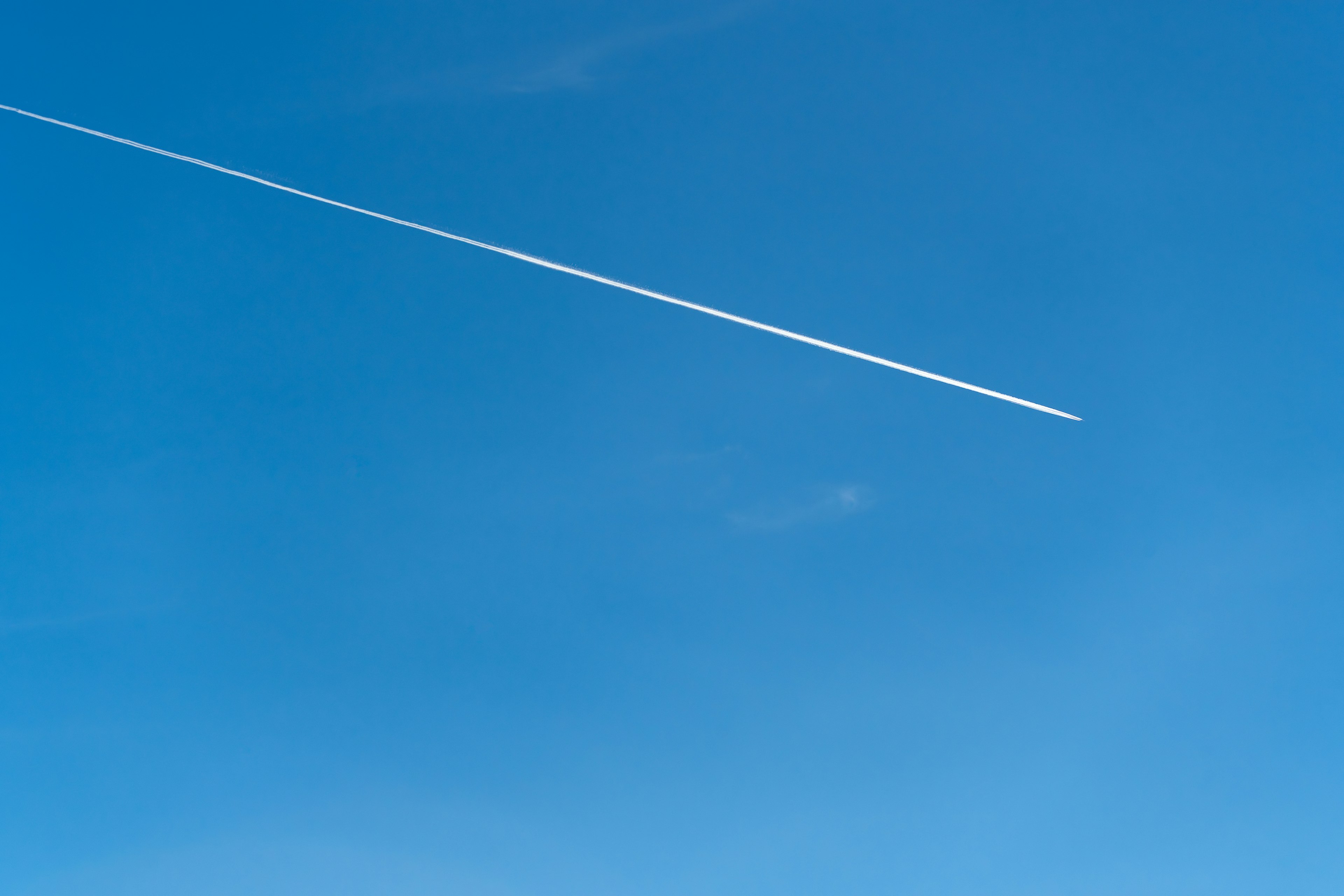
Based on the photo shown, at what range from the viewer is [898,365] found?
82.5m

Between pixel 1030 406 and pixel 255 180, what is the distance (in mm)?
46564

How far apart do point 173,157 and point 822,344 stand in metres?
38.6

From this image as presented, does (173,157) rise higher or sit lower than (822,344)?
higher

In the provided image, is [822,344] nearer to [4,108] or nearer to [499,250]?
[499,250]

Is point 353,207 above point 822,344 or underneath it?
above

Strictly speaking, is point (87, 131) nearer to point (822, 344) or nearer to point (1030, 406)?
point (822, 344)

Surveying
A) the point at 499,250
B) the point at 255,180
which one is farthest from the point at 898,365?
the point at 255,180

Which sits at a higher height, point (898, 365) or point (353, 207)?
point (353, 207)

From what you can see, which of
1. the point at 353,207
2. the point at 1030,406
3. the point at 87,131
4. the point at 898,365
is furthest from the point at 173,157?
the point at 1030,406

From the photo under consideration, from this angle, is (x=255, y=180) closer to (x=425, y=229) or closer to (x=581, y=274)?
(x=425, y=229)

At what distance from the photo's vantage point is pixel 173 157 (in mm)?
81125

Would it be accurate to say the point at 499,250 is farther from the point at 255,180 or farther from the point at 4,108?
the point at 4,108

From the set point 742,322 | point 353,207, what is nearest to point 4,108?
point 353,207

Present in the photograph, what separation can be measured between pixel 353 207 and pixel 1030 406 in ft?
134
